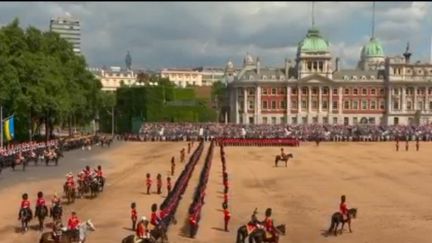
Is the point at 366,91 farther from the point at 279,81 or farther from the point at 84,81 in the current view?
the point at 84,81

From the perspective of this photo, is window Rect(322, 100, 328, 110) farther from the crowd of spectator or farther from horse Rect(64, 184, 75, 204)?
horse Rect(64, 184, 75, 204)

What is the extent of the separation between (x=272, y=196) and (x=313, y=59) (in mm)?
128663

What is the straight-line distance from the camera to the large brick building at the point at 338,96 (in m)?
159

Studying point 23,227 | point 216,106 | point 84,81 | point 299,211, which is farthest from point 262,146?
point 216,106

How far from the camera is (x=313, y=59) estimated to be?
6412 inches

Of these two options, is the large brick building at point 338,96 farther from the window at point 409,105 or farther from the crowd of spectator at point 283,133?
the crowd of spectator at point 283,133

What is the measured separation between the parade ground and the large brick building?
95755 mm

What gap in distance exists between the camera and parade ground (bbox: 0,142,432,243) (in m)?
26.7

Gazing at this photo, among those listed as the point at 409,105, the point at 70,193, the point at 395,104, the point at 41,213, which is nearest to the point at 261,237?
the point at 41,213

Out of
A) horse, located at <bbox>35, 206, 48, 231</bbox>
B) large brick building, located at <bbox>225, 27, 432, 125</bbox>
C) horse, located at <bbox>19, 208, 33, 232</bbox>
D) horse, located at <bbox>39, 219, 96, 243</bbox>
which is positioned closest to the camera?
horse, located at <bbox>39, 219, 96, 243</bbox>

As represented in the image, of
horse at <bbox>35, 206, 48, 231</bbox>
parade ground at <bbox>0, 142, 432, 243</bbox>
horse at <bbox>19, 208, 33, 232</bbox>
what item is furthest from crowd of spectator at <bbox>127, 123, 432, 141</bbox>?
horse at <bbox>19, 208, 33, 232</bbox>

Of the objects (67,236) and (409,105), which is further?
(409,105)

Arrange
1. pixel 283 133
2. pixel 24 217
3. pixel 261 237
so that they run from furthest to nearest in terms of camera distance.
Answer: pixel 283 133 < pixel 24 217 < pixel 261 237

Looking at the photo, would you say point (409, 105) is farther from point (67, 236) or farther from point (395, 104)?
point (67, 236)
